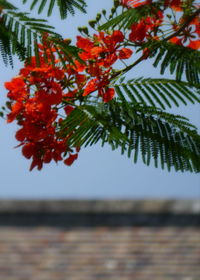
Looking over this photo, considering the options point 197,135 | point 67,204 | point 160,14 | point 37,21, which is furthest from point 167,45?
point 67,204

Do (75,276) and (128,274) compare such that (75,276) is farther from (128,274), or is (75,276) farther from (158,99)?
(158,99)

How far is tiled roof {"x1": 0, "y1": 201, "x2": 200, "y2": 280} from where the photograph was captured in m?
5.43

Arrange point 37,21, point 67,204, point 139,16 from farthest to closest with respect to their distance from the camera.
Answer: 1. point 67,204
2. point 139,16
3. point 37,21

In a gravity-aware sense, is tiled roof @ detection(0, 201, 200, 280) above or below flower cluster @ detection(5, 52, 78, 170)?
below

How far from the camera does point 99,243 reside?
5.53m

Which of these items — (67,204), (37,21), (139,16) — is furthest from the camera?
(67,204)

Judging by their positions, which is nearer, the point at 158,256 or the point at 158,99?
the point at 158,99

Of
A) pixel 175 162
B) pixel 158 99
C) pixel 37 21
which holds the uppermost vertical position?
pixel 37 21

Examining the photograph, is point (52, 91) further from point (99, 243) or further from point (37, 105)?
point (99, 243)

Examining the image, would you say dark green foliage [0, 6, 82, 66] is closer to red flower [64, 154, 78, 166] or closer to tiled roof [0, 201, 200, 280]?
red flower [64, 154, 78, 166]

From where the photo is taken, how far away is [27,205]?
17.6ft

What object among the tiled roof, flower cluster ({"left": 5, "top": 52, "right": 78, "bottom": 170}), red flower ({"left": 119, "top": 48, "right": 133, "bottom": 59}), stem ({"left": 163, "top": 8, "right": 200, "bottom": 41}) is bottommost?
the tiled roof

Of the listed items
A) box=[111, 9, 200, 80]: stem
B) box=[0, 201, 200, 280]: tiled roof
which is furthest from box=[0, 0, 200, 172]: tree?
box=[0, 201, 200, 280]: tiled roof

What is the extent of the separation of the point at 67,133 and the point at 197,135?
380 millimetres
